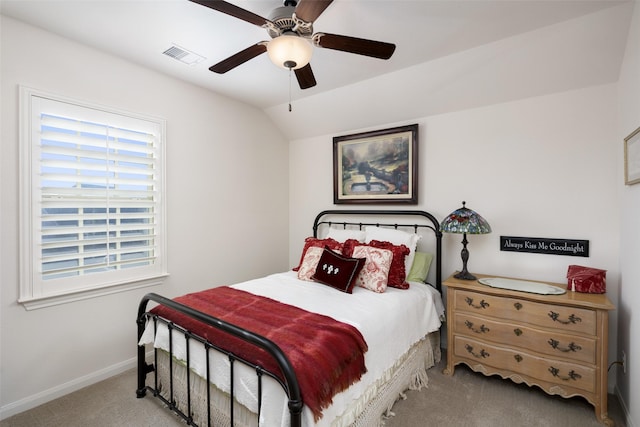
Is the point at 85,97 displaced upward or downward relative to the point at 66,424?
upward

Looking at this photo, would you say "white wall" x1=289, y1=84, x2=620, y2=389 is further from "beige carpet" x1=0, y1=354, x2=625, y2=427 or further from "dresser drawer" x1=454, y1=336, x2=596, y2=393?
"beige carpet" x1=0, y1=354, x2=625, y2=427

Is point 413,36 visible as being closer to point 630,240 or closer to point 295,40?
point 295,40

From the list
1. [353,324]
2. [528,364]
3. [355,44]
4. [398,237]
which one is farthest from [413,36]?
[528,364]

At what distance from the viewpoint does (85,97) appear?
7.88 feet

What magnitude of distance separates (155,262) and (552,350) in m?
3.33

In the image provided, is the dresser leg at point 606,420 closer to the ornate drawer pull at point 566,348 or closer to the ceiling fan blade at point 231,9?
the ornate drawer pull at point 566,348

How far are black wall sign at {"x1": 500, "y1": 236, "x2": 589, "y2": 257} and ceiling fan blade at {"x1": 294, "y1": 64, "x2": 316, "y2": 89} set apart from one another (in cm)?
217

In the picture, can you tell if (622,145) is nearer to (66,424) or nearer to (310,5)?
(310,5)

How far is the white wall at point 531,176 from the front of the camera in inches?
92.1

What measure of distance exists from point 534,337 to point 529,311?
0.19m

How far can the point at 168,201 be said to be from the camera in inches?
116

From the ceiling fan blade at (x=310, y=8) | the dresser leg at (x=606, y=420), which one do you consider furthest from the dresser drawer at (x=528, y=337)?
the ceiling fan blade at (x=310, y=8)

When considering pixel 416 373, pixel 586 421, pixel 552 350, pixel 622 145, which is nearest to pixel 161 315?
pixel 416 373

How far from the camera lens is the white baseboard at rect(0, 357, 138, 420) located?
6.77ft
